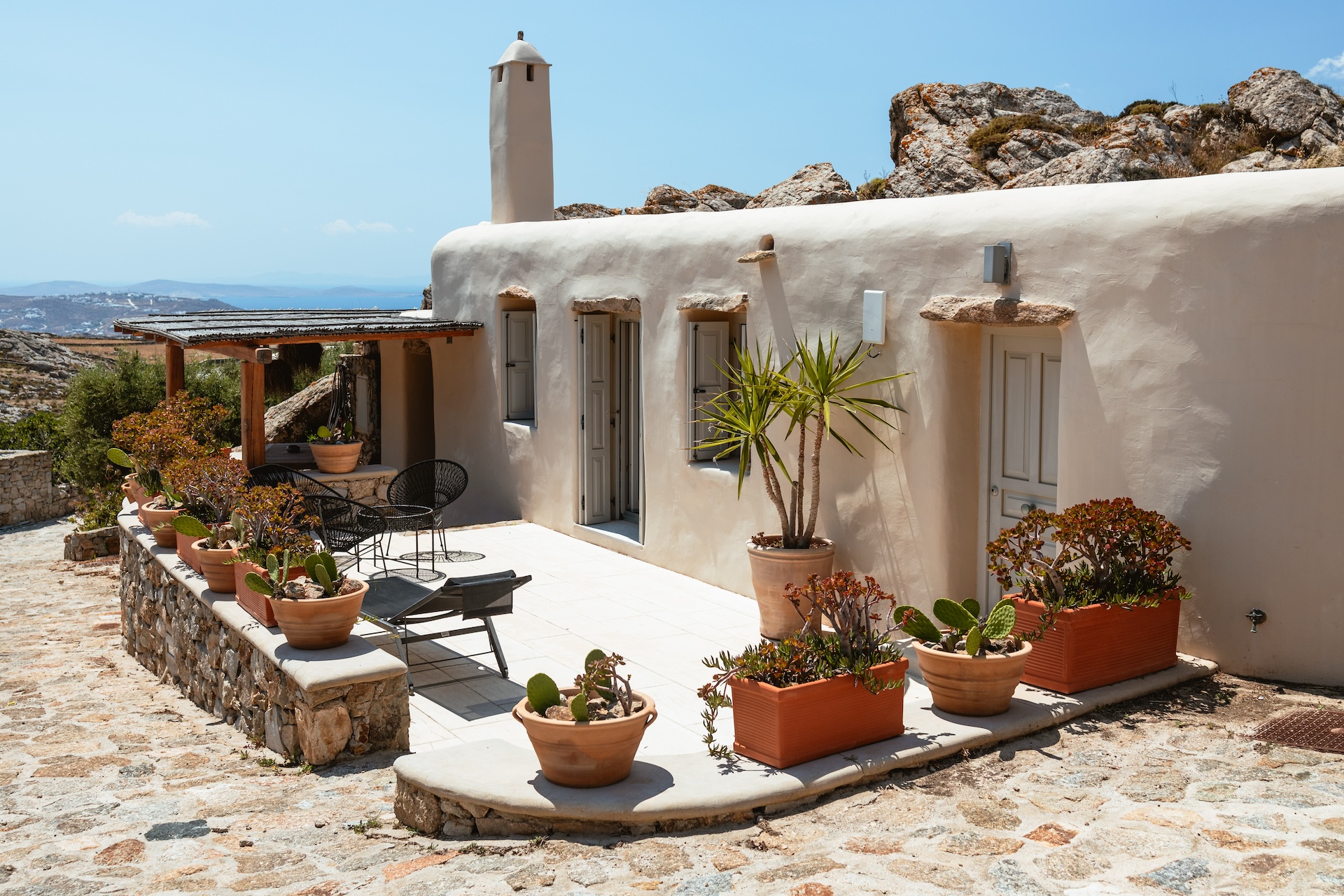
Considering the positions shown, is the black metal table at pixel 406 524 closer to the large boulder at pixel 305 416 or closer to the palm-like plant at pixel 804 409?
the palm-like plant at pixel 804 409

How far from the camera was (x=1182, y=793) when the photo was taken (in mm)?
4719

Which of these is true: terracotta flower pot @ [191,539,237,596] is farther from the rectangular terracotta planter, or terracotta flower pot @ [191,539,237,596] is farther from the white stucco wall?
the rectangular terracotta planter

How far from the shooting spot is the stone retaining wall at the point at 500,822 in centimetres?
459

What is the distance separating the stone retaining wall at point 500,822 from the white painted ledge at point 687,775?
36mm

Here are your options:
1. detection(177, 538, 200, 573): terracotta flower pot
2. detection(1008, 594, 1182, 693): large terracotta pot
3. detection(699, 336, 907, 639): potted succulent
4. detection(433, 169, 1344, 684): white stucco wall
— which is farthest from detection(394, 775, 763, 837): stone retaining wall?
detection(177, 538, 200, 573): terracotta flower pot

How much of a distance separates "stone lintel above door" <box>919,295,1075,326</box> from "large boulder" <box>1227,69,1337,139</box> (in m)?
9.34

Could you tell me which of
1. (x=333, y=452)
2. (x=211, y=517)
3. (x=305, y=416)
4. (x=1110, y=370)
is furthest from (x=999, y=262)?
(x=305, y=416)

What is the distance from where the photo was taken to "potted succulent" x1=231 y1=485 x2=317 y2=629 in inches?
277

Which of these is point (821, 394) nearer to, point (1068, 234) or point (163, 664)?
point (1068, 234)

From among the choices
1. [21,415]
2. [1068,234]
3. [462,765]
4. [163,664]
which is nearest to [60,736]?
[163,664]

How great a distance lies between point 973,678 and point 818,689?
928 millimetres

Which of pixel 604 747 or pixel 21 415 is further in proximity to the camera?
pixel 21 415

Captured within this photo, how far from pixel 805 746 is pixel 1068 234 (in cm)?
356

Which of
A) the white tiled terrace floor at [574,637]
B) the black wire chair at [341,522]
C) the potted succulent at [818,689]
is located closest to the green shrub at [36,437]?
the black wire chair at [341,522]
